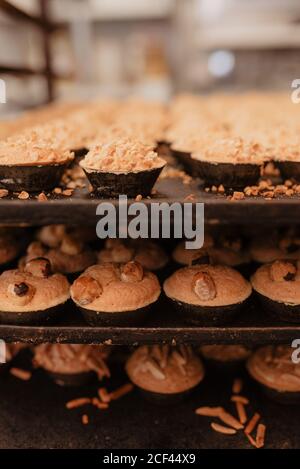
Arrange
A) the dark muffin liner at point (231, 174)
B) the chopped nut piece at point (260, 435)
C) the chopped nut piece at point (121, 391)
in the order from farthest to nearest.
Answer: the chopped nut piece at point (121, 391)
the chopped nut piece at point (260, 435)
the dark muffin liner at point (231, 174)

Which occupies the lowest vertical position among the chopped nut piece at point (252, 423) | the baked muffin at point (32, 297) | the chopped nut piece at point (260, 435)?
the chopped nut piece at point (260, 435)

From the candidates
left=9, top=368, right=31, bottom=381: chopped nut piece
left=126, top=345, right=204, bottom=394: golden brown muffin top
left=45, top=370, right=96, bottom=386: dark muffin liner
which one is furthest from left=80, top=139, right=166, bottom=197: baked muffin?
left=9, top=368, right=31, bottom=381: chopped nut piece

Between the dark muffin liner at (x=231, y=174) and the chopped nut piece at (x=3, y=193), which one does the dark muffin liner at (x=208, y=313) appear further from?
the chopped nut piece at (x=3, y=193)

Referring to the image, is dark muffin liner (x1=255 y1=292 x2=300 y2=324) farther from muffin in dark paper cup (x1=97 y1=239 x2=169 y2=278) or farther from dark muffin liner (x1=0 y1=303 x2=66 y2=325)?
dark muffin liner (x1=0 y1=303 x2=66 y2=325)

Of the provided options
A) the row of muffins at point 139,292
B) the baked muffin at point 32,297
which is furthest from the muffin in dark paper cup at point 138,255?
the baked muffin at point 32,297

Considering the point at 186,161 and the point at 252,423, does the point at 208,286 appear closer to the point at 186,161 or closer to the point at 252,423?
the point at 186,161

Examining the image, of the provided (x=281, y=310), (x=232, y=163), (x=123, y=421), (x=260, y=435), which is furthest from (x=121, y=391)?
(x=232, y=163)
